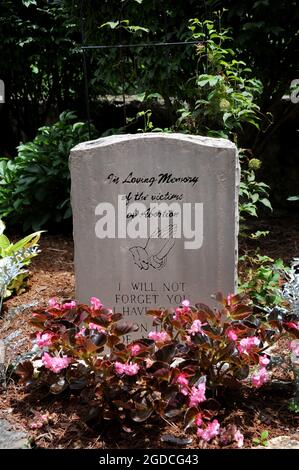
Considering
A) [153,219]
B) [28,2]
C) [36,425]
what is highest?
[28,2]

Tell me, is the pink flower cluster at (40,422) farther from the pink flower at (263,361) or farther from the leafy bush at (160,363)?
the pink flower at (263,361)

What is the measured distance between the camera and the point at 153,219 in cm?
326

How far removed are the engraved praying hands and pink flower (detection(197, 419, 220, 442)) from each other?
1.05 m

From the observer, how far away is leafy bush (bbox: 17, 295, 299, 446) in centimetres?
254

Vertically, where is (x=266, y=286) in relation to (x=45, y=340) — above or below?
below

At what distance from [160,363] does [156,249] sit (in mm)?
875

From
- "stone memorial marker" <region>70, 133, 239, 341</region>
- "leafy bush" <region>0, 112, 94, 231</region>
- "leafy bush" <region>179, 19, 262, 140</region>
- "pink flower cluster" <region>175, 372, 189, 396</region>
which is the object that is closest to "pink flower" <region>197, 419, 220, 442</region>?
"pink flower cluster" <region>175, 372, 189, 396</region>

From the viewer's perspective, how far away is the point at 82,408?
2781mm

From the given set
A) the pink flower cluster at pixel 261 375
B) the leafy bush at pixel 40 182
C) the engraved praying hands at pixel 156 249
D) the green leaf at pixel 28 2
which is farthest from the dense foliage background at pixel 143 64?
the pink flower cluster at pixel 261 375

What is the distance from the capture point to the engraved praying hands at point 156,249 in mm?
3285

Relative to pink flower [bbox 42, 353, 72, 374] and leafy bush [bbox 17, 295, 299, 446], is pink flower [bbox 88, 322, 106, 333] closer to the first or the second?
leafy bush [bbox 17, 295, 299, 446]

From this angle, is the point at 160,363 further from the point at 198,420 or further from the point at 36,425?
the point at 36,425

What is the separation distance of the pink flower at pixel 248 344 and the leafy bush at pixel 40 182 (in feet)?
9.58

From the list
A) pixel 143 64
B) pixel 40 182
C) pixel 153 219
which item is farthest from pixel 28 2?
pixel 153 219
